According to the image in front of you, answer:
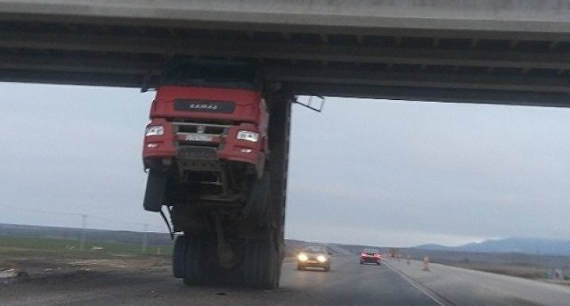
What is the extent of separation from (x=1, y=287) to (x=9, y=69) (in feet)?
26.1

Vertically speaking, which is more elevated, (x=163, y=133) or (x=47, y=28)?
(x=47, y=28)

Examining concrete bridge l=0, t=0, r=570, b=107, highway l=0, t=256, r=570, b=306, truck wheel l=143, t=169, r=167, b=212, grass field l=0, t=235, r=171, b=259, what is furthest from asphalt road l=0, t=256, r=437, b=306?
grass field l=0, t=235, r=171, b=259

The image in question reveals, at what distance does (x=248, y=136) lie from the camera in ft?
66.0

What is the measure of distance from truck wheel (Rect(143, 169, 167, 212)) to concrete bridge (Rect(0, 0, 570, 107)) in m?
3.26

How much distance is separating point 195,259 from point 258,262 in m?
1.84

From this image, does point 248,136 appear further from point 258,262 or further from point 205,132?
point 258,262

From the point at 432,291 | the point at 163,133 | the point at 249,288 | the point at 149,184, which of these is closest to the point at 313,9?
the point at 163,133

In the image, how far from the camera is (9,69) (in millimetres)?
26875

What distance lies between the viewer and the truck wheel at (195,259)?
25047 mm

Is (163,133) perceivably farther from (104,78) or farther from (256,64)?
(104,78)

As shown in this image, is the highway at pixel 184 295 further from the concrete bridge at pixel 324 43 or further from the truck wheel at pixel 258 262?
the concrete bridge at pixel 324 43

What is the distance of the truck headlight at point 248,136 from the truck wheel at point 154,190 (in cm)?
251

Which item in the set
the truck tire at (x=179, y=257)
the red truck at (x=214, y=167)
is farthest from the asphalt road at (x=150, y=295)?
the red truck at (x=214, y=167)

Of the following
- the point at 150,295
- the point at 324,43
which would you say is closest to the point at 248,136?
the point at 324,43
